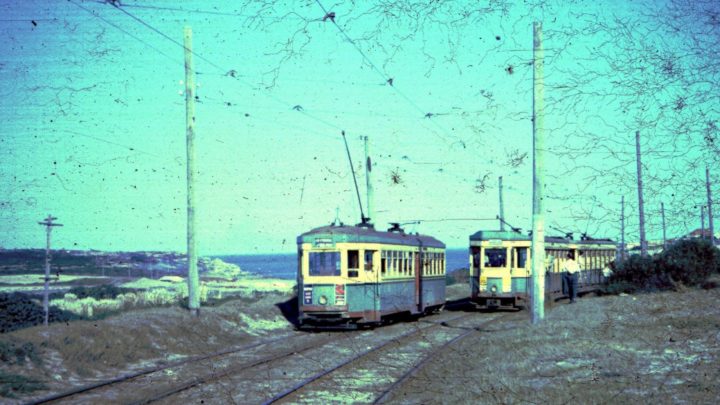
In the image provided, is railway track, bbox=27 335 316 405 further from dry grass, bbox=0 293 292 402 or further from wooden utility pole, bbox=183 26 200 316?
wooden utility pole, bbox=183 26 200 316

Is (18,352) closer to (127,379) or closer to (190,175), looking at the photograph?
(127,379)

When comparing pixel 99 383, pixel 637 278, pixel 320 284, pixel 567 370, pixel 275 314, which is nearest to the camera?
pixel 567 370

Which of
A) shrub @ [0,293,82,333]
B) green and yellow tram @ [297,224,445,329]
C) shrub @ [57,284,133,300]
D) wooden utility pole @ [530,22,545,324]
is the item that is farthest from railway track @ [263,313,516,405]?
shrub @ [57,284,133,300]

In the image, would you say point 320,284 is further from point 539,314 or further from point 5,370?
point 5,370

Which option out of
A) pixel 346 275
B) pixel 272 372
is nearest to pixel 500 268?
pixel 346 275

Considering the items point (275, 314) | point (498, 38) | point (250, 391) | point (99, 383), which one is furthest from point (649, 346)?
point (275, 314)

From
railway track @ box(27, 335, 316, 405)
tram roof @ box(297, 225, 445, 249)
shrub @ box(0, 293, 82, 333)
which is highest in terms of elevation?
tram roof @ box(297, 225, 445, 249)
